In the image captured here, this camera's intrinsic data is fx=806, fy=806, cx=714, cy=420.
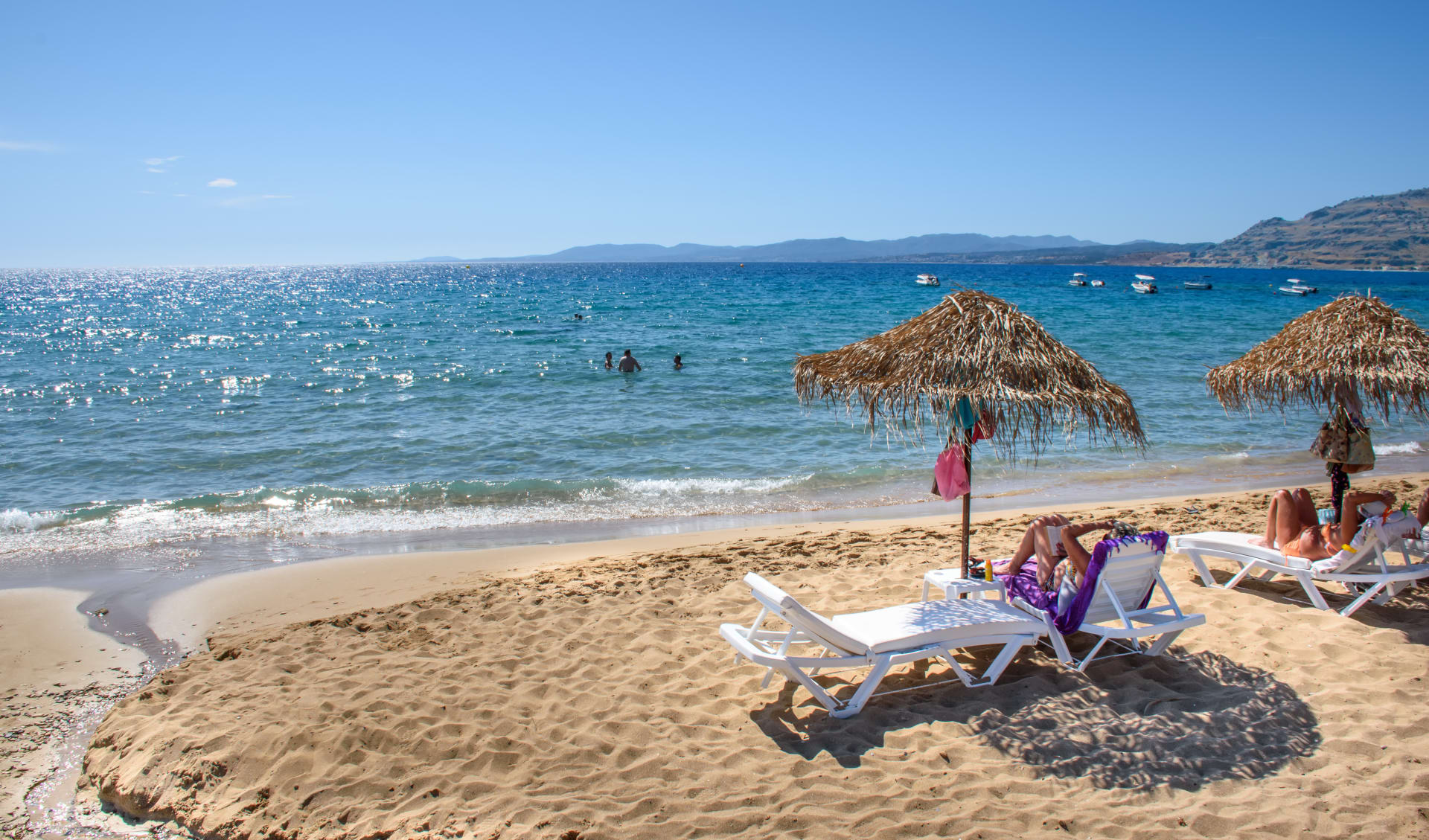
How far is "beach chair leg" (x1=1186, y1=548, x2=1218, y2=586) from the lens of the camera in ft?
20.6

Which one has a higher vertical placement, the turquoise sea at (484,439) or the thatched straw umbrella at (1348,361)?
the thatched straw umbrella at (1348,361)

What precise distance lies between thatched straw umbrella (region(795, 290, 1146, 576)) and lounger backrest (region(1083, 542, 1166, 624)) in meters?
0.88

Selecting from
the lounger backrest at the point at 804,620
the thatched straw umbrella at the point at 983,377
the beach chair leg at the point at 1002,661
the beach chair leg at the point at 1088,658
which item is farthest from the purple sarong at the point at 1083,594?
the lounger backrest at the point at 804,620

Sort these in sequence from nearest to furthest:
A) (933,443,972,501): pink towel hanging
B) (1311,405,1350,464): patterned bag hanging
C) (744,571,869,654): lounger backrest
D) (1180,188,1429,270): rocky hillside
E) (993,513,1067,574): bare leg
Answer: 1. (744,571,869,654): lounger backrest
2. (993,513,1067,574): bare leg
3. (933,443,972,501): pink towel hanging
4. (1311,405,1350,464): patterned bag hanging
5. (1180,188,1429,270): rocky hillside

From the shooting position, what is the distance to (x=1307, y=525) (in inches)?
238

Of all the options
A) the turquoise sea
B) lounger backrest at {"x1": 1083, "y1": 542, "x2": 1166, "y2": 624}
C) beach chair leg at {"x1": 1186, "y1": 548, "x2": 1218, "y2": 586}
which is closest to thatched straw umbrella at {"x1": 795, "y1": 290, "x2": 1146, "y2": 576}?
lounger backrest at {"x1": 1083, "y1": 542, "x2": 1166, "y2": 624}

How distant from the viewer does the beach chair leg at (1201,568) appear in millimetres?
6281

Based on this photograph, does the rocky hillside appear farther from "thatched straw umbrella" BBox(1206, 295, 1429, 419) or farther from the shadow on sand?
the shadow on sand

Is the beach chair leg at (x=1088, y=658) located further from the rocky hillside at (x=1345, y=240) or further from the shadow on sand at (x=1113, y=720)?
the rocky hillside at (x=1345, y=240)

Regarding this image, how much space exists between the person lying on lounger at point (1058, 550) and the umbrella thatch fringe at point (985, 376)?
0.55 metres

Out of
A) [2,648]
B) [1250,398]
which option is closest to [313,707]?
[2,648]

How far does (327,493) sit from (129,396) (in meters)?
11.6

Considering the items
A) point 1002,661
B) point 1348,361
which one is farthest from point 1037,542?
point 1348,361

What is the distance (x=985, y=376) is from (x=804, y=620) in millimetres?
2028
